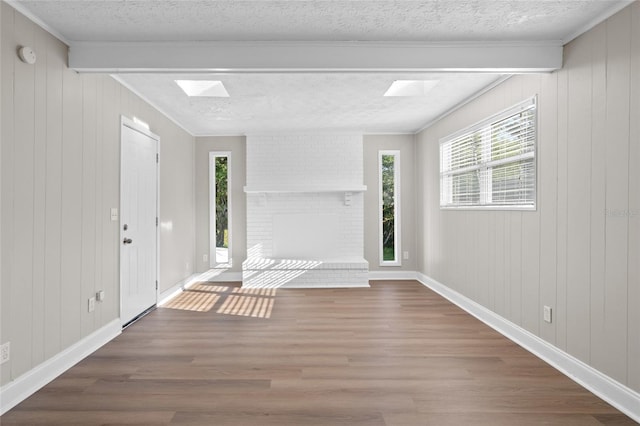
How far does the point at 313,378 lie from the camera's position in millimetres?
2441

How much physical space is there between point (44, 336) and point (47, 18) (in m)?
2.16

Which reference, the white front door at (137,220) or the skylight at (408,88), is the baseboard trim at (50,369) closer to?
the white front door at (137,220)

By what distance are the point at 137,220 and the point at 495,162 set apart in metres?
3.83

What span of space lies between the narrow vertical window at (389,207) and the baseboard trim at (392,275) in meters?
0.15

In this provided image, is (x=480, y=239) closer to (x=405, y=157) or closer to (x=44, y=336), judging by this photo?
(x=405, y=157)

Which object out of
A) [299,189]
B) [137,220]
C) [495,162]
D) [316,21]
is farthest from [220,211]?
[495,162]

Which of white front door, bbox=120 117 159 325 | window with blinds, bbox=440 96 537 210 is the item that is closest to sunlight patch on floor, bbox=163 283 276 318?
white front door, bbox=120 117 159 325

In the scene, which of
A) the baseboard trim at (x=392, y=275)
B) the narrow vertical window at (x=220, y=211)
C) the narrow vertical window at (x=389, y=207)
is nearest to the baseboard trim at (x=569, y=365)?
the baseboard trim at (x=392, y=275)

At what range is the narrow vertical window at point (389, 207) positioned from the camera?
591cm

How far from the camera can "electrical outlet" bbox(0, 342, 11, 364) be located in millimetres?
2041

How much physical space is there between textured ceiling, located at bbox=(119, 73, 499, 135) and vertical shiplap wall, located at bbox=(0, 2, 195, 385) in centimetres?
72

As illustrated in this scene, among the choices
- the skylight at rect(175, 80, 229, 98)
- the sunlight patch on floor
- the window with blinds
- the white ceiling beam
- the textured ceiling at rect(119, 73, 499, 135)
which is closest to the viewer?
the white ceiling beam

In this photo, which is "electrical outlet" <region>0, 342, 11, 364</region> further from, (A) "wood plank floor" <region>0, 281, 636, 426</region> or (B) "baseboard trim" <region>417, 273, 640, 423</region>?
(B) "baseboard trim" <region>417, 273, 640, 423</region>

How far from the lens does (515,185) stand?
127 inches
